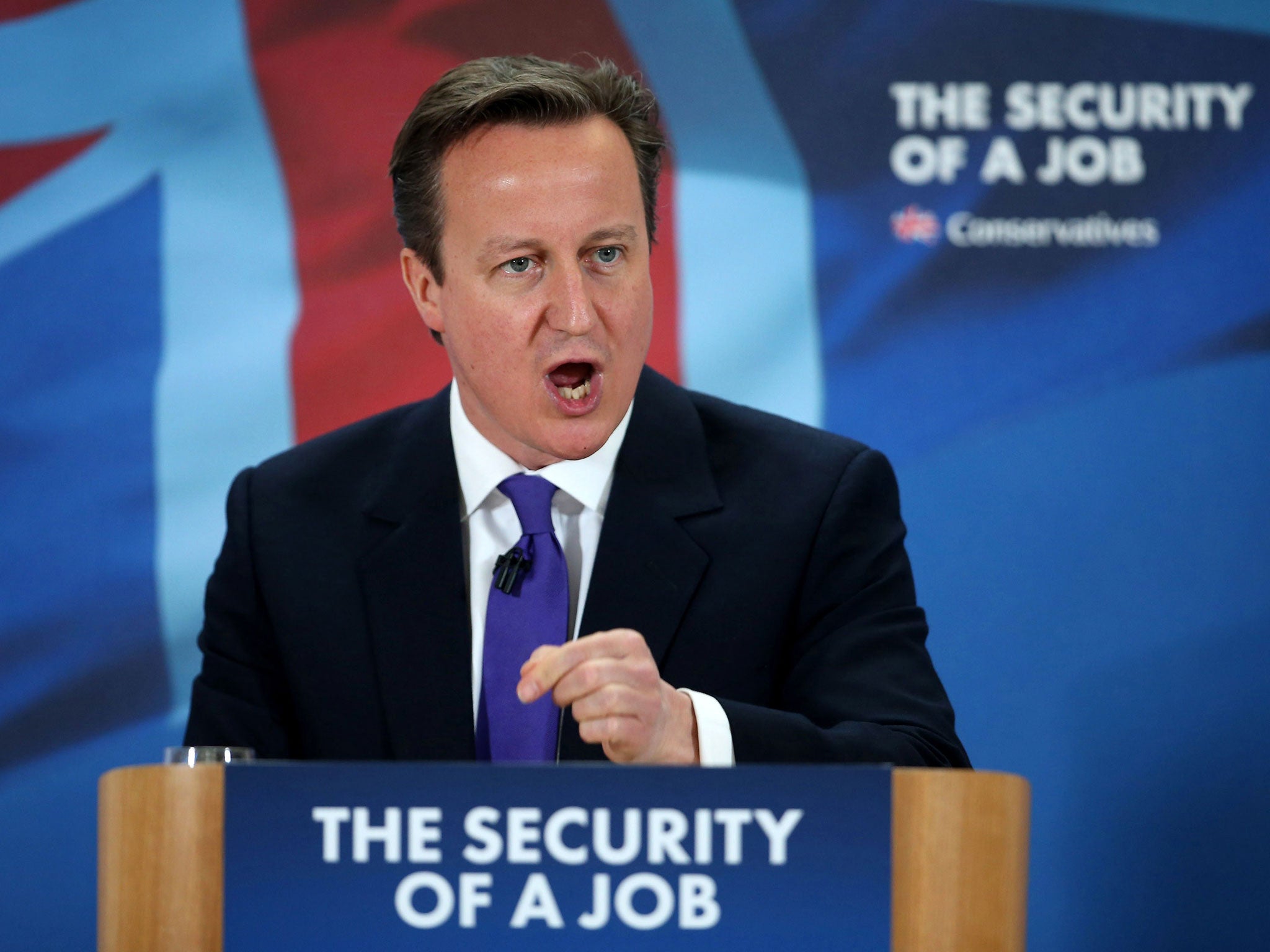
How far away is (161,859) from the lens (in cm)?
110

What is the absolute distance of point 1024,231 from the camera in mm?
2760

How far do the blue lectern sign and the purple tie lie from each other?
701 mm

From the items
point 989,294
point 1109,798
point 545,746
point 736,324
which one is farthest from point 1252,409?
point 545,746

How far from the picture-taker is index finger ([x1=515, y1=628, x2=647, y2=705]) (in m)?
1.25

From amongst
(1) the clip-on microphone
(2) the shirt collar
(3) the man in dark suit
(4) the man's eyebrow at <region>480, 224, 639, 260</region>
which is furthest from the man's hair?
(1) the clip-on microphone

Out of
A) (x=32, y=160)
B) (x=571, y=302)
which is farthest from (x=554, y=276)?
(x=32, y=160)

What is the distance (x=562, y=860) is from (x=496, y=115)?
1.03 metres

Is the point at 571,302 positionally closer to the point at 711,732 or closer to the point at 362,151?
the point at 711,732

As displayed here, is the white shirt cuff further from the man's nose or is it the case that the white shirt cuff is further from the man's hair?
the man's hair

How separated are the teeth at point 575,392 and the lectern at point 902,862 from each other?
0.81 metres

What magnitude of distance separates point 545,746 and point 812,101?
1494 millimetres

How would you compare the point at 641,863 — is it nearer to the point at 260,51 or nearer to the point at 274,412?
the point at 274,412

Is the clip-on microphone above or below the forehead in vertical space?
below

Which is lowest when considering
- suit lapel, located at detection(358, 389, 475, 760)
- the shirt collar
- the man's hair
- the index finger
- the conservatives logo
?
the index finger
